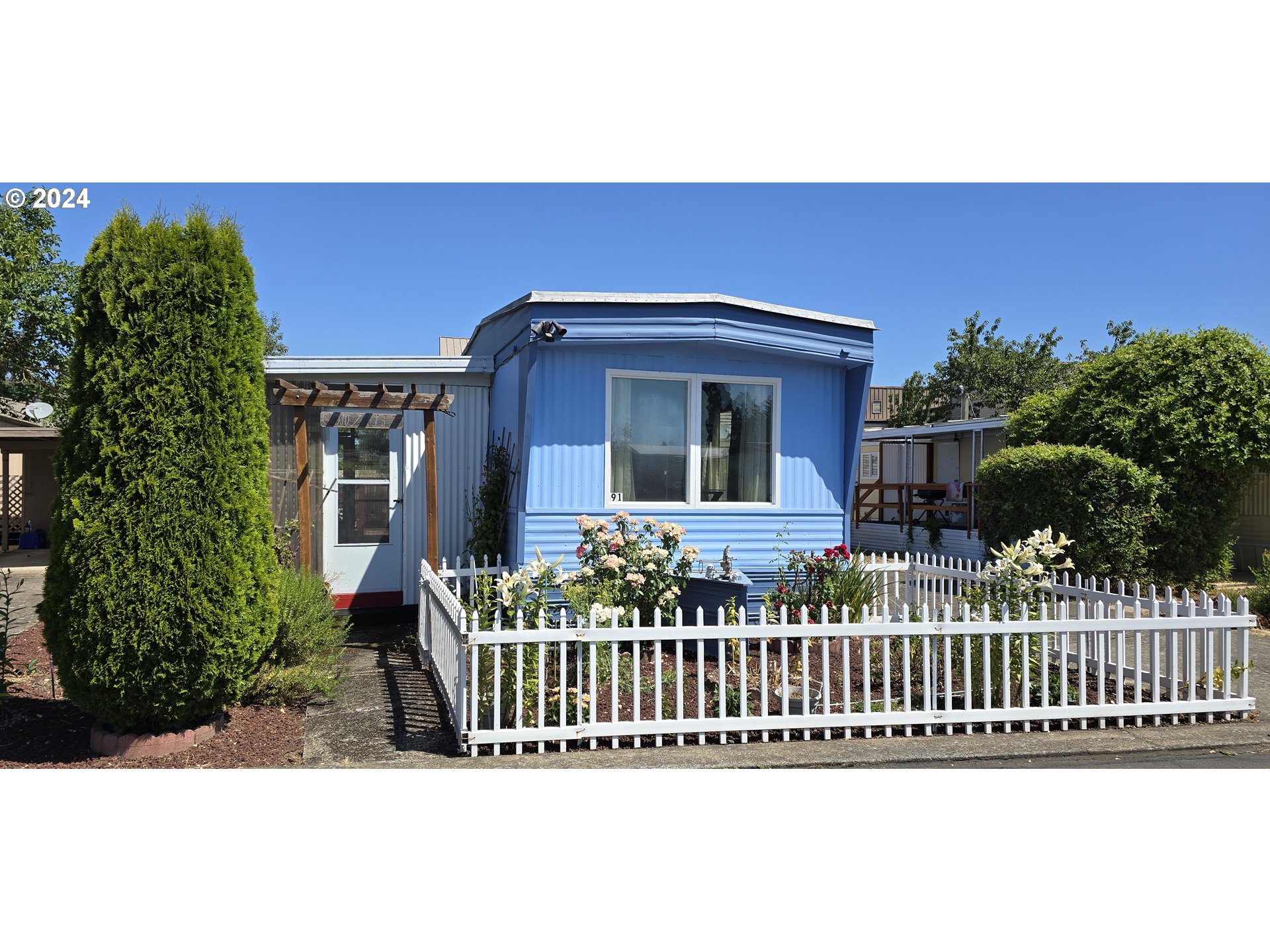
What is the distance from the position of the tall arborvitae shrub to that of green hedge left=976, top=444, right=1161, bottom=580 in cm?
1061

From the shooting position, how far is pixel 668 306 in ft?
25.7

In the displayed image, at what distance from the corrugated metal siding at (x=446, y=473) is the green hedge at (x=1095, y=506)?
25.4 feet

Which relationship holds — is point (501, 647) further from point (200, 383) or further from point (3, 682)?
point (3, 682)

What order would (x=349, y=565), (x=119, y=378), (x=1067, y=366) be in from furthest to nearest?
(x=1067, y=366) < (x=349, y=565) < (x=119, y=378)

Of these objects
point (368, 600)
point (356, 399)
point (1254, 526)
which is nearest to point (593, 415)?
point (356, 399)

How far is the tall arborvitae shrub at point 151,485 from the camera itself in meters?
4.52

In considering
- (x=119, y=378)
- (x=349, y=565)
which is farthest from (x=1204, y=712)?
(x=349, y=565)

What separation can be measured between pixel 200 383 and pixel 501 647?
7.40ft

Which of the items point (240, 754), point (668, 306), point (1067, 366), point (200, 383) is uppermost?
point (1067, 366)

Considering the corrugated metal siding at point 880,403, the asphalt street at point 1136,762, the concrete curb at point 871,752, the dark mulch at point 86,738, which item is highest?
the corrugated metal siding at point 880,403

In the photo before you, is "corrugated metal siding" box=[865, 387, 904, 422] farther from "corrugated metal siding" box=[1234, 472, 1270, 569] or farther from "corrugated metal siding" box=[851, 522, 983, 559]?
"corrugated metal siding" box=[1234, 472, 1270, 569]

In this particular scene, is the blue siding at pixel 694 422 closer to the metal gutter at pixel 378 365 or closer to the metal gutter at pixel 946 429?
the metal gutter at pixel 378 365

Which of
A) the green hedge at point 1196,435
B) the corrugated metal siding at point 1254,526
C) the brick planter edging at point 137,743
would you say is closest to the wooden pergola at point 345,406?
the brick planter edging at point 137,743

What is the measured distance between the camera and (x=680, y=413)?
8297 millimetres
